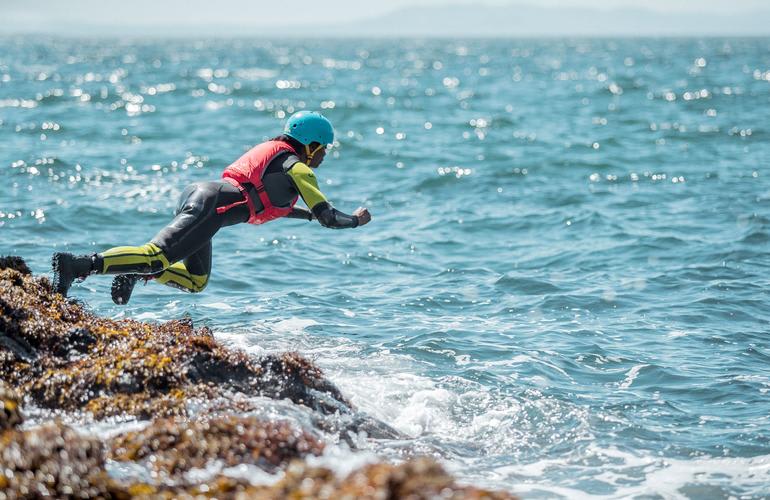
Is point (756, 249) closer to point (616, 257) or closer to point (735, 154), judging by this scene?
point (616, 257)

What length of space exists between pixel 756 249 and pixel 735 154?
9914 mm

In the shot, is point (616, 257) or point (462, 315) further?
point (616, 257)

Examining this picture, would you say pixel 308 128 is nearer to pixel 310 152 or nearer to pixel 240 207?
pixel 310 152

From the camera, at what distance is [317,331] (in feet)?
32.9

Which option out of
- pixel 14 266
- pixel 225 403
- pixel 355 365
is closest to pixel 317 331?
pixel 355 365

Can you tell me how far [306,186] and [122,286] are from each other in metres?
2.01

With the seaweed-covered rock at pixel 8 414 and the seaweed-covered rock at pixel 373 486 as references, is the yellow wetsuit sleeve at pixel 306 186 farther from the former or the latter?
the seaweed-covered rock at pixel 373 486

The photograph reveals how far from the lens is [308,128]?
9148 mm

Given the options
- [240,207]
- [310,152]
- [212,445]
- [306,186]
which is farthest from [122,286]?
[212,445]

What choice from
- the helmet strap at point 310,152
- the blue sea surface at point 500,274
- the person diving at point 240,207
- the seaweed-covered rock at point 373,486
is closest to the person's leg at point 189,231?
the person diving at point 240,207

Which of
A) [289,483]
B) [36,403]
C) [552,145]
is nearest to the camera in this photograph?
[289,483]

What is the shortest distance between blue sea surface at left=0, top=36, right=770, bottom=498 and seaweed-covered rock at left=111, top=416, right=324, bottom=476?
14.1 inches

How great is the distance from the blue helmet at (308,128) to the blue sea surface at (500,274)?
6.59ft

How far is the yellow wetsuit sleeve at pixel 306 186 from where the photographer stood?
8.84m
